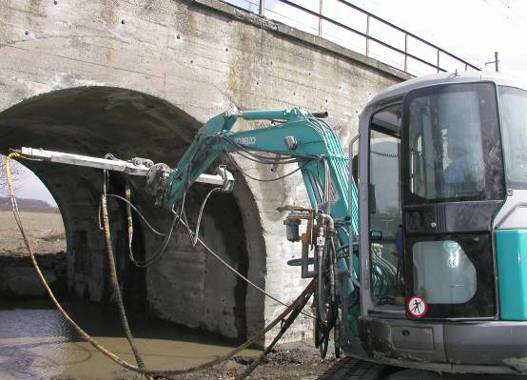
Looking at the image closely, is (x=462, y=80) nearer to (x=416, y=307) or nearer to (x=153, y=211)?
(x=416, y=307)

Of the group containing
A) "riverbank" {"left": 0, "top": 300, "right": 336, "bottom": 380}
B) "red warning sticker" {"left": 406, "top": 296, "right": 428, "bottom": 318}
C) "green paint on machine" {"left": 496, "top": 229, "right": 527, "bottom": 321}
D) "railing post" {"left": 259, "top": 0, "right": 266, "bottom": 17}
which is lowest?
"riverbank" {"left": 0, "top": 300, "right": 336, "bottom": 380}

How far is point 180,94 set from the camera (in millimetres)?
8000

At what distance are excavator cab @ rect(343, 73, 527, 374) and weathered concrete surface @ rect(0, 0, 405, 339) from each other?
438cm

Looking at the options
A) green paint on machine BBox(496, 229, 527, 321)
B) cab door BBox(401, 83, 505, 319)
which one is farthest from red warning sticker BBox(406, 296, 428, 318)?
green paint on machine BBox(496, 229, 527, 321)

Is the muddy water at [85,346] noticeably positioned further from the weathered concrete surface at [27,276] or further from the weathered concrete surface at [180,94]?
the weathered concrete surface at [27,276]

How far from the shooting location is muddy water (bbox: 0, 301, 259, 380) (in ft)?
26.1

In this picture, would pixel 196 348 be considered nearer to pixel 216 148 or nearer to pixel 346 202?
pixel 216 148

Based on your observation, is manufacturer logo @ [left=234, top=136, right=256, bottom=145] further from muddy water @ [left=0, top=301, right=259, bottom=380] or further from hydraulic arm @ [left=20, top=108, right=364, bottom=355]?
muddy water @ [left=0, top=301, right=259, bottom=380]

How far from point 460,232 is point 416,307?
0.58 meters

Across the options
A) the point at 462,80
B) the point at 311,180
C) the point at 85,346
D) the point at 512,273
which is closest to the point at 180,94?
the point at 311,180

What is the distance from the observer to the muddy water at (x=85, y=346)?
26.1 feet

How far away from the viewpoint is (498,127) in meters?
3.84

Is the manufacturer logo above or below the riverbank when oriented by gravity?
above

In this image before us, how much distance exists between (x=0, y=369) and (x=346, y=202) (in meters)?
5.65
